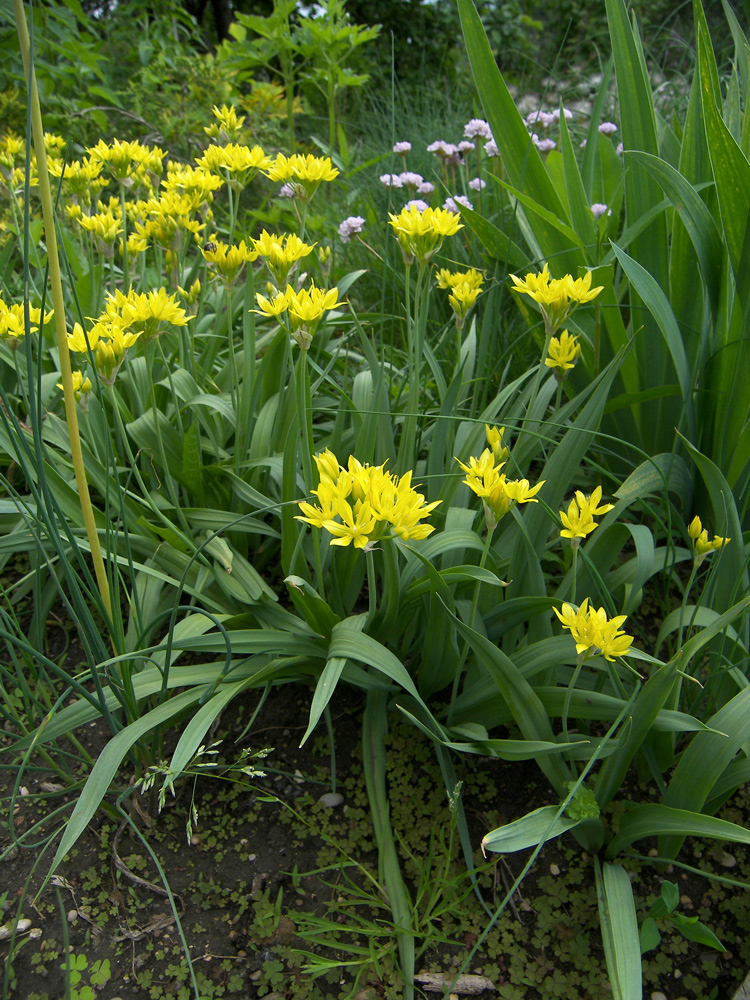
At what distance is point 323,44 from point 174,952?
331 cm

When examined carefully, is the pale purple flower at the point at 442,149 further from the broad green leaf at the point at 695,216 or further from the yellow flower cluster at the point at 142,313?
the yellow flower cluster at the point at 142,313

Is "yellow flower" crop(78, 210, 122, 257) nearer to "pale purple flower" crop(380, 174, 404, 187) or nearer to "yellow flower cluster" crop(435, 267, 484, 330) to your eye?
"yellow flower cluster" crop(435, 267, 484, 330)

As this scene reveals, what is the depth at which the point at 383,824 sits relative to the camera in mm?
1234

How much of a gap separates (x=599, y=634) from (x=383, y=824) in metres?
0.54

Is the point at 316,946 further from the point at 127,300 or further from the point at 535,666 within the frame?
the point at 127,300

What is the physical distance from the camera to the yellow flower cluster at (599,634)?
3.20 ft

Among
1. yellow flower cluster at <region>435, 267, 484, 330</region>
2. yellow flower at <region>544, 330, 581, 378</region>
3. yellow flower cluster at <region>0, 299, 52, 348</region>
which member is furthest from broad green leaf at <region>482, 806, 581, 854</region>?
yellow flower cluster at <region>0, 299, 52, 348</region>

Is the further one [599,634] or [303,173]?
[303,173]

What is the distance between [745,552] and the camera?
1373 mm

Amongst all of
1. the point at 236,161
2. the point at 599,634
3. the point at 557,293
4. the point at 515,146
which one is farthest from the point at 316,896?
the point at 515,146

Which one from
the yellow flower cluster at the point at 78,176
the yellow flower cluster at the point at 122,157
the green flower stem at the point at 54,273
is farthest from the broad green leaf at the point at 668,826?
the yellow flower cluster at the point at 78,176

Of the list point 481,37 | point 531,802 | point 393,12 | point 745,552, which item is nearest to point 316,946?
point 531,802

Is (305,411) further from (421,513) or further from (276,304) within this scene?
(421,513)

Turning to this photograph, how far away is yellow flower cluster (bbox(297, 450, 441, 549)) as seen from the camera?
2.96 feet
